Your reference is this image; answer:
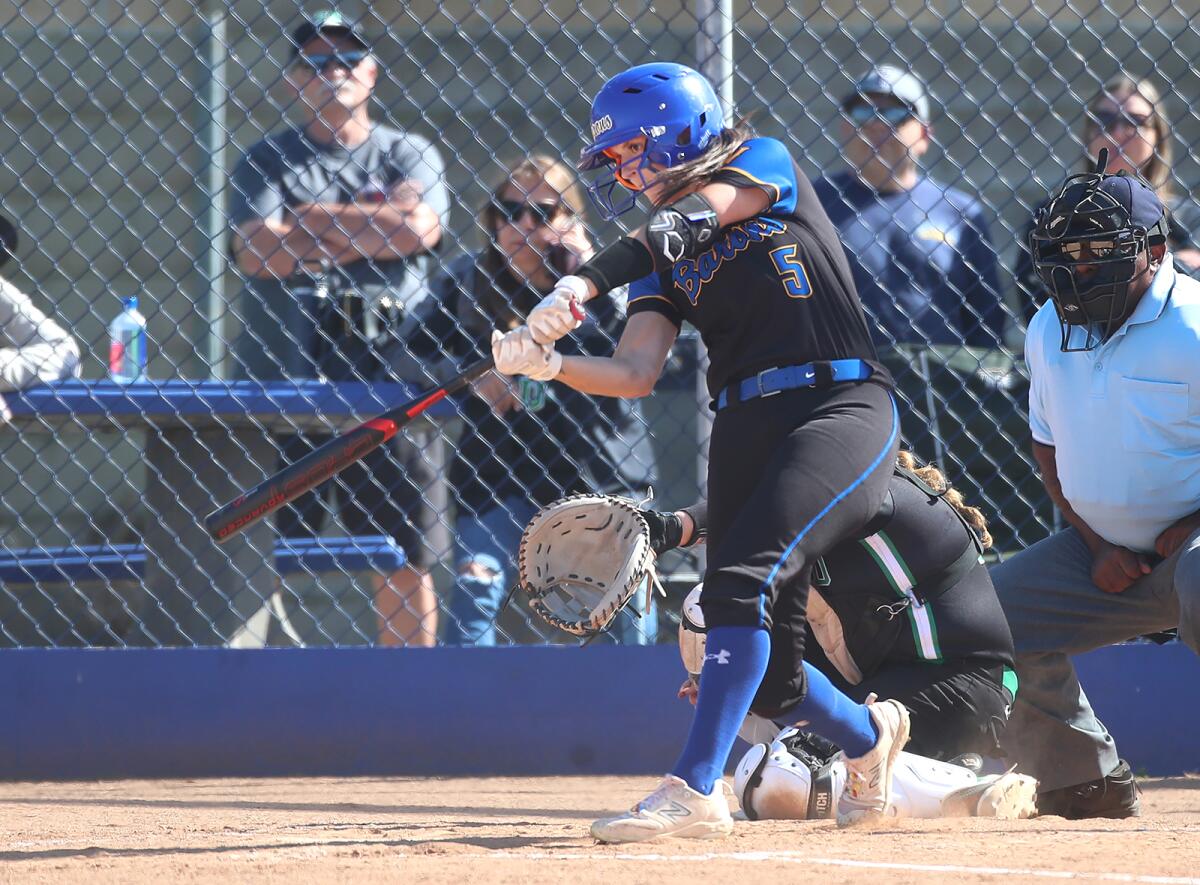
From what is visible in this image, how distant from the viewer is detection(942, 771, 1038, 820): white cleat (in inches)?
147

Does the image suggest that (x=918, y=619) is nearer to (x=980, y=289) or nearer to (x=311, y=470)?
(x=311, y=470)

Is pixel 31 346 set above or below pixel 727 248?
below

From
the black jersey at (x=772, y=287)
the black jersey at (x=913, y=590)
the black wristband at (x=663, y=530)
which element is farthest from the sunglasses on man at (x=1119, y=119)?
the black wristband at (x=663, y=530)

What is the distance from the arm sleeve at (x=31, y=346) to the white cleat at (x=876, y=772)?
8.71 feet

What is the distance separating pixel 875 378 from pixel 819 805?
0.97 metres

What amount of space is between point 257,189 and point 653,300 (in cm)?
215

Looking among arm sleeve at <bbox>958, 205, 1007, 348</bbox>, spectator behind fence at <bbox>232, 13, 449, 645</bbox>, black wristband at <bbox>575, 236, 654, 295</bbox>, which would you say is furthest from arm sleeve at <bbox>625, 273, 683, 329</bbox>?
arm sleeve at <bbox>958, 205, 1007, 348</bbox>

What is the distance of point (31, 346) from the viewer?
194 inches

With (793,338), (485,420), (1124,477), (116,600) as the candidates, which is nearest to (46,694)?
(116,600)

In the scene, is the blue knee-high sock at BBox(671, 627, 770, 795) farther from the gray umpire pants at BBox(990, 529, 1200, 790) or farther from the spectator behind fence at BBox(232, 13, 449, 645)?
the spectator behind fence at BBox(232, 13, 449, 645)

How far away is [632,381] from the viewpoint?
3.62m

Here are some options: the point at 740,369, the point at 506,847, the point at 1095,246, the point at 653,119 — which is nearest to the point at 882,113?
the point at 1095,246

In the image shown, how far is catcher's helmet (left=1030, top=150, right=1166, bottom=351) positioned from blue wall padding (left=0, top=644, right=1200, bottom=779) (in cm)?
156

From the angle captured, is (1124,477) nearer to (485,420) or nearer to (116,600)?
(485,420)
